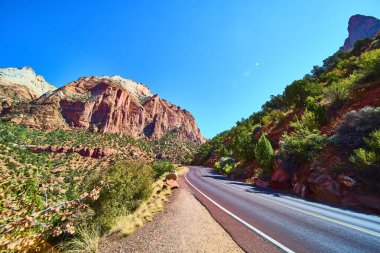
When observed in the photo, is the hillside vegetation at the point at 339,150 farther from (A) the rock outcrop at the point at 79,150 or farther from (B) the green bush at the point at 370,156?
(A) the rock outcrop at the point at 79,150

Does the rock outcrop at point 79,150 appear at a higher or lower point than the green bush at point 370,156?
higher

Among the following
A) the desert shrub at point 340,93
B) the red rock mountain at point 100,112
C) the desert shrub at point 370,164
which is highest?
the red rock mountain at point 100,112

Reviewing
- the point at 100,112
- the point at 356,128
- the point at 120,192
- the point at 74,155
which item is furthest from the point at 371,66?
the point at 100,112

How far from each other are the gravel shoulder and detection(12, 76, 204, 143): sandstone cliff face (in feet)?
406

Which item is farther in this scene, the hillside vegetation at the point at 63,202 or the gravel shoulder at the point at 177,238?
the gravel shoulder at the point at 177,238

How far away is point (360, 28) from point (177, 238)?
202 metres

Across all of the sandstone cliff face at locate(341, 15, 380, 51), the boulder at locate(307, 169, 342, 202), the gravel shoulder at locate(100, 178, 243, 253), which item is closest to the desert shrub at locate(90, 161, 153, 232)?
the gravel shoulder at locate(100, 178, 243, 253)

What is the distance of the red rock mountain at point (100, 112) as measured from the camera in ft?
377

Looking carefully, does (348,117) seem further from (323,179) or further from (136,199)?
(136,199)

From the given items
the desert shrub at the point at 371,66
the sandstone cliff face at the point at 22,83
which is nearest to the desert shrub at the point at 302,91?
the desert shrub at the point at 371,66

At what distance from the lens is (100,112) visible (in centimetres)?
13925

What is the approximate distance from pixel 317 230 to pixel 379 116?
31.4 feet

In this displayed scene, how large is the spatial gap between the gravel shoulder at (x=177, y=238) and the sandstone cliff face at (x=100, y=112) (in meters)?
124

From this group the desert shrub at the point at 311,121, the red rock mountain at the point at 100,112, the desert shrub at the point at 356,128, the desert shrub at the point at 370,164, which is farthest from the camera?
the red rock mountain at the point at 100,112
